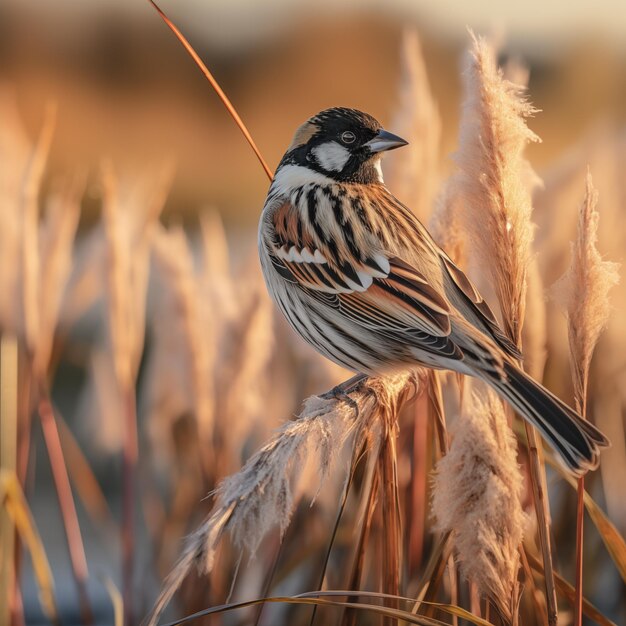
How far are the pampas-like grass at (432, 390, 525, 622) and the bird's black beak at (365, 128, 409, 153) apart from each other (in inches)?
42.8

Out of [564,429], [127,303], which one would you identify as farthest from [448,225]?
[127,303]

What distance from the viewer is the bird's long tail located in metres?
1.77

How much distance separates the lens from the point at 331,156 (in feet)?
9.39

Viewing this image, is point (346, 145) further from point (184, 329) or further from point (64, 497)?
point (64, 497)

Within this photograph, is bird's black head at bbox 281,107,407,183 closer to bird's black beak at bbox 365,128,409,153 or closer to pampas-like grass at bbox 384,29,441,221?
bird's black beak at bbox 365,128,409,153

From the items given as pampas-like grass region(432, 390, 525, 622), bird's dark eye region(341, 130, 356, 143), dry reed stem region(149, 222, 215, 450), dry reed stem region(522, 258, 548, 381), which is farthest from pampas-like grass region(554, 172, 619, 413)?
dry reed stem region(149, 222, 215, 450)

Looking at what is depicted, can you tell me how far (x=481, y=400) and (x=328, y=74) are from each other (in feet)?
31.5

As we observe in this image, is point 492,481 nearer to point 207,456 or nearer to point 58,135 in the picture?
point 207,456

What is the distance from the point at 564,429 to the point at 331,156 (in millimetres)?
1300

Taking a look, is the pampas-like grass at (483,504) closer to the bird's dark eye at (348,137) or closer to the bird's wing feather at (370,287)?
the bird's wing feather at (370,287)

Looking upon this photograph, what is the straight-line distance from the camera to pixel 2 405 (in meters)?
2.89

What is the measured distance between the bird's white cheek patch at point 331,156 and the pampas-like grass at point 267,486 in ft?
3.35

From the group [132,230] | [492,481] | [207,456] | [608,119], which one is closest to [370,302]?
[492,481]

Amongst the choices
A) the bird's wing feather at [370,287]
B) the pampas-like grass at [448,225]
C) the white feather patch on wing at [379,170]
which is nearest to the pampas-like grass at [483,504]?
the bird's wing feather at [370,287]
